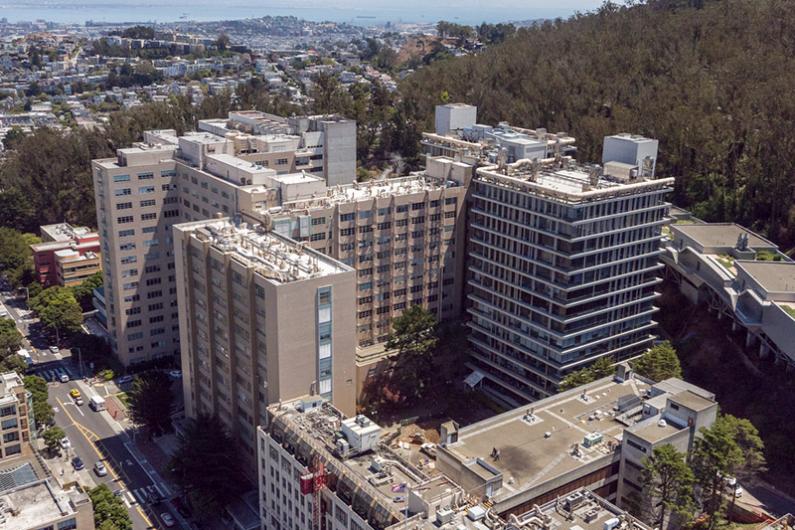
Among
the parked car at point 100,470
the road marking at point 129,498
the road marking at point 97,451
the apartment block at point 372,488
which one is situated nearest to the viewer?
the apartment block at point 372,488

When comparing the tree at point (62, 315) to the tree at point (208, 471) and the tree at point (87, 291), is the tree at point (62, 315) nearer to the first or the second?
the tree at point (87, 291)

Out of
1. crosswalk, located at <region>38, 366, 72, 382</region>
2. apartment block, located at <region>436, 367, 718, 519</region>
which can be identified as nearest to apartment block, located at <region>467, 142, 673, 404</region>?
apartment block, located at <region>436, 367, 718, 519</region>

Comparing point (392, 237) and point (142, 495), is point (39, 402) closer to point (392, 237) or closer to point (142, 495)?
point (142, 495)

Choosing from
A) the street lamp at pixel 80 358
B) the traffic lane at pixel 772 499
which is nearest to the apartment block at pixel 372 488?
the traffic lane at pixel 772 499

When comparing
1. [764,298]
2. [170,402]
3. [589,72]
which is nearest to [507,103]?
[589,72]

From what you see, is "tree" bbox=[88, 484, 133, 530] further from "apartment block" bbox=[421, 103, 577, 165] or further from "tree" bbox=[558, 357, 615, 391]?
"apartment block" bbox=[421, 103, 577, 165]
